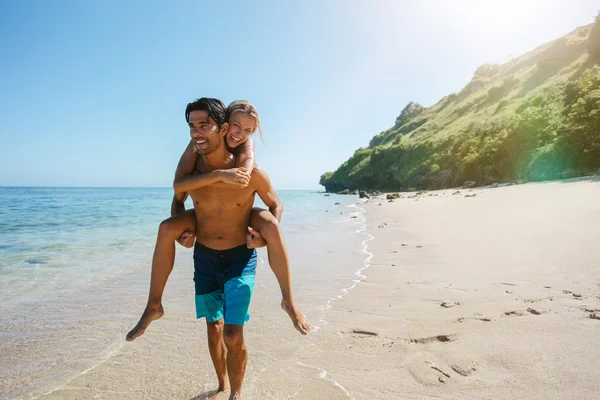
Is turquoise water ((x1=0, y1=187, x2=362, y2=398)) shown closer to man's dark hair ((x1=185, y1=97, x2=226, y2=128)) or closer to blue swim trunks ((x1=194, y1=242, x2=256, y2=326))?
blue swim trunks ((x1=194, y1=242, x2=256, y2=326))

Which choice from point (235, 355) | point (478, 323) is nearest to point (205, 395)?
point (235, 355)

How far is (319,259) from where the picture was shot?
305 inches

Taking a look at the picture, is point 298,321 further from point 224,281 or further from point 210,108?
point 210,108

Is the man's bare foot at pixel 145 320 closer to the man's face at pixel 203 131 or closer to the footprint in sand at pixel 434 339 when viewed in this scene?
the man's face at pixel 203 131

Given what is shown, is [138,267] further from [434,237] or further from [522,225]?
[522,225]

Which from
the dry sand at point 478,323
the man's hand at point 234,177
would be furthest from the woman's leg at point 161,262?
the dry sand at point 478,323

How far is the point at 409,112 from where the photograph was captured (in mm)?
88625

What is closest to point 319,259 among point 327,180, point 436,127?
point 436,127

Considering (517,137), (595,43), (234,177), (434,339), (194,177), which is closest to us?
(234,177)

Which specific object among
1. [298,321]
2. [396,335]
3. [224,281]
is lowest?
[396,335]

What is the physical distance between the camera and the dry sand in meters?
2.63

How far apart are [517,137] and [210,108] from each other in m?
35.3

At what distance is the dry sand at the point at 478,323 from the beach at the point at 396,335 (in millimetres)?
14

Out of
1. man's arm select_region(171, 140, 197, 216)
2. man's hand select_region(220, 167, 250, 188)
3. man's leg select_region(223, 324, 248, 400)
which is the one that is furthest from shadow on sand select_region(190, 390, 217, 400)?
man's hand select_region(220, 167, 250, 188)
